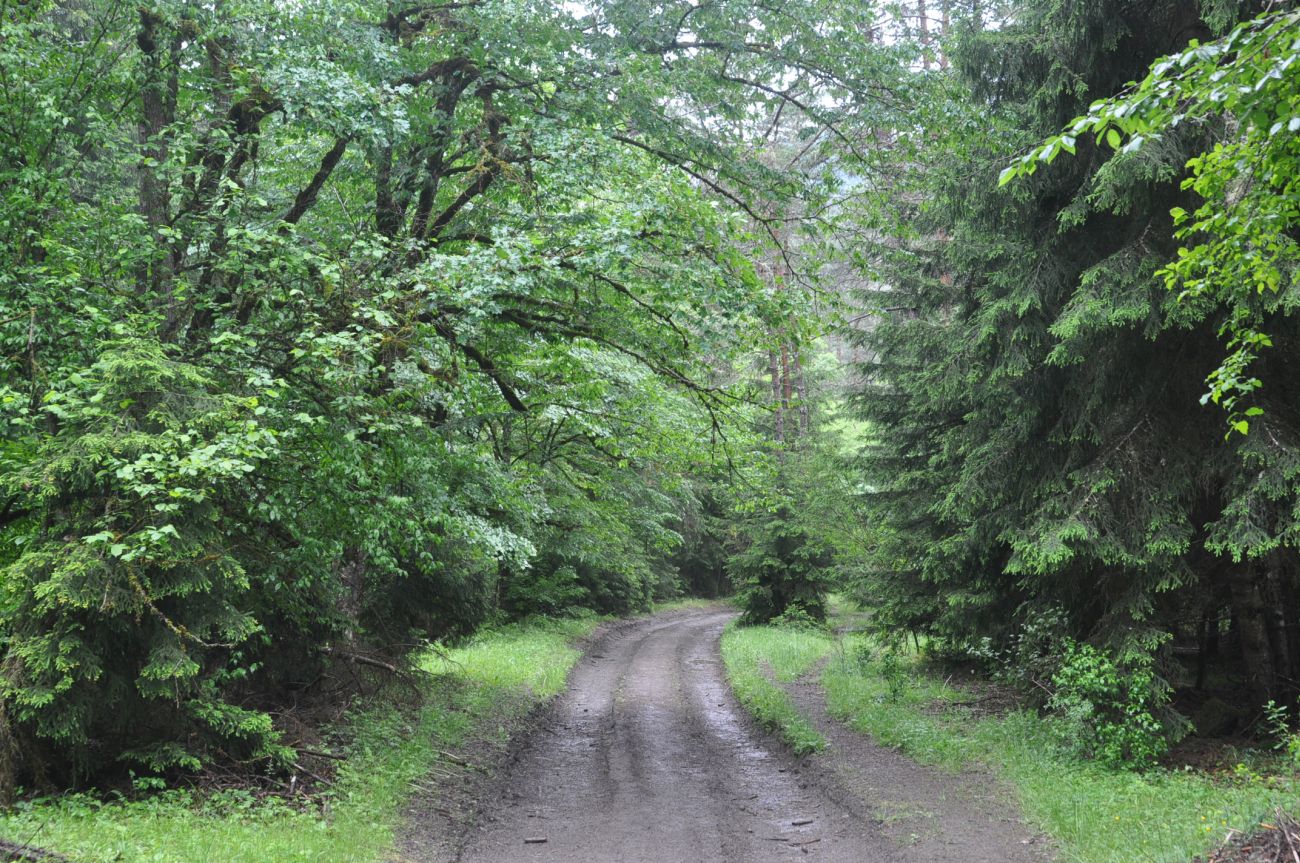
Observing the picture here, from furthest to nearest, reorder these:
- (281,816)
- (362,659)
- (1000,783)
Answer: (362,659) < (1000,783) < (281,816)

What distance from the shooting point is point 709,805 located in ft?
28.9

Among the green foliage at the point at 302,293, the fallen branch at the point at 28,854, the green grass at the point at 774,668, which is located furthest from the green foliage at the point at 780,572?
the fallen branch at the point at 28,854

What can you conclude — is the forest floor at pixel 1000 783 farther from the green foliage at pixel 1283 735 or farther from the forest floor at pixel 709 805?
the green foliage at pixel 1283 735

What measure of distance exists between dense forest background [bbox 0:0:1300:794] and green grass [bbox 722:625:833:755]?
9.70 feet

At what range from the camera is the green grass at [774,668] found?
38.1 ft

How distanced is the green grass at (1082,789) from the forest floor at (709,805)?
33 cm

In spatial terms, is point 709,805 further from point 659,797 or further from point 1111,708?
point 1111,708

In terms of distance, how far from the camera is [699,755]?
11.1 m

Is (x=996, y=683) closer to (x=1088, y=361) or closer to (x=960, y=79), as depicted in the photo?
(x=1088, y=361)

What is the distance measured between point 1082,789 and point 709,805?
11.6ft

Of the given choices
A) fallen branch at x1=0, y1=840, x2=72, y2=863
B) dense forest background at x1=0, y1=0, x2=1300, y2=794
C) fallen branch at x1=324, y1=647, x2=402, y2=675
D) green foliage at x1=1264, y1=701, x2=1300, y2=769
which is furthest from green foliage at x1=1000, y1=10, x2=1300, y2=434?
fallen branch at x1=324, y1=647, x2=402, y2=675

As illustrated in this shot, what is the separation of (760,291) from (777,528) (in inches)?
693

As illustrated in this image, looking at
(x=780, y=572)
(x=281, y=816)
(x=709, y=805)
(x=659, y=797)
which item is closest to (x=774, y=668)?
(x=780, y=572)

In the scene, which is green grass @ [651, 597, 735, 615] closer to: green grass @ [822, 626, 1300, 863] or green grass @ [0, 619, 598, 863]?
green grass @ [822, 626, 1300, 863]
